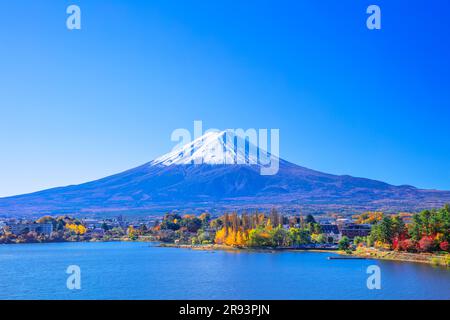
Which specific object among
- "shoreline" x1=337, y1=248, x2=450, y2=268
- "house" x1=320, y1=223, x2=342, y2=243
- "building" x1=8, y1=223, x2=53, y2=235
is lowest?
"building" x1=8, y1=223, x2=53, y2=235

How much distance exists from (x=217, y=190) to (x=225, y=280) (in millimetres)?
61823

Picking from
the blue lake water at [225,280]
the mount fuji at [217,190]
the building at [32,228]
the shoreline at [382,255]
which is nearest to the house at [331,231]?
the shoreline at [382,255]

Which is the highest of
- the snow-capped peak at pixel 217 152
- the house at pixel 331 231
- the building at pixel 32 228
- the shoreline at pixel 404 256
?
the snow-capped peak at pixel 217 152

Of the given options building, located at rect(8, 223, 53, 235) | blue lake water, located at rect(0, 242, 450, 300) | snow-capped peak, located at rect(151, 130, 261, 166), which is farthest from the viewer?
snow-capped peak, located at rect(151, 130, 261, 166)

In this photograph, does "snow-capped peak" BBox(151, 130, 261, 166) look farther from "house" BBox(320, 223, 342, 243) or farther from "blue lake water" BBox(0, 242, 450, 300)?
"blue lake water" BBox(0, 242, 450, 300)

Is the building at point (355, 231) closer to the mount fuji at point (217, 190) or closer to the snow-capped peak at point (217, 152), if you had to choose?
the mount fuji at point (217, 190)

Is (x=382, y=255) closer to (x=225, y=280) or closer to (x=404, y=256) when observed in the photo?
(x=404, y=256)

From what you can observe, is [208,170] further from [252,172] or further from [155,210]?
[155,210]

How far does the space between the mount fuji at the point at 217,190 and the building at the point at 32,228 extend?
954 inches

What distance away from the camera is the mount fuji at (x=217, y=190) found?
6831 cm

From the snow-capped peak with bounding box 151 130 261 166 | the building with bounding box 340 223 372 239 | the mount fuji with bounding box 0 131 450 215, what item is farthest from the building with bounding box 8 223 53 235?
the snow-capped peak with bounding box 151 130 261 166

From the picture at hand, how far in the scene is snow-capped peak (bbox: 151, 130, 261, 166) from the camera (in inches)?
3216

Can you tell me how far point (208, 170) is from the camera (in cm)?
8162
